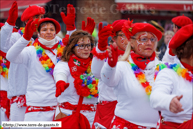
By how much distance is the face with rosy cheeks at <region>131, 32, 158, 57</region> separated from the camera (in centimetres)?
363

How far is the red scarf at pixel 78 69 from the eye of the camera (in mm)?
4516

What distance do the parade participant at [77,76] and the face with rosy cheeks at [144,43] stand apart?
1.14m

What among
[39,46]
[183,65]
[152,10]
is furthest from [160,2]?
[183,65]

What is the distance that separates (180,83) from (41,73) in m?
2.67

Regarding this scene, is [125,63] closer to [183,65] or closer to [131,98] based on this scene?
[131,98]

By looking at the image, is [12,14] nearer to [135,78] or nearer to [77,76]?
[77,76]

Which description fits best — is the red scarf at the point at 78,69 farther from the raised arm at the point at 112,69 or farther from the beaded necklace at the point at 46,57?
the raised arm at the point at 112,69

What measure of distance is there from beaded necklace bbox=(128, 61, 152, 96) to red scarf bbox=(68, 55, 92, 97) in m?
1.18

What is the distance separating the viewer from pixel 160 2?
11.3m

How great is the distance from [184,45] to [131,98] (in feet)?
2.80

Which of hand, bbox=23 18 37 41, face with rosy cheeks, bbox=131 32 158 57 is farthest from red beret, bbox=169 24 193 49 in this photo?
hand, bbox=23 18 37 41

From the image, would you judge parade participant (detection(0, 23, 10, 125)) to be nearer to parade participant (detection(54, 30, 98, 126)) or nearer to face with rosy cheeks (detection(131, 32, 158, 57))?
parade participant (detection(54, 30, 98, 126))

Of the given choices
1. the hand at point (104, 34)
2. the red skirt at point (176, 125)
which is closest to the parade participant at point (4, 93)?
the hand at point (104, 34)

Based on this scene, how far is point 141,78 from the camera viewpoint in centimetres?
345
